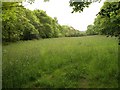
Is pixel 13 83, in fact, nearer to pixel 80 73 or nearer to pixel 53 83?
pixel 53 83

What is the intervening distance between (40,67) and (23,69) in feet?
3.46

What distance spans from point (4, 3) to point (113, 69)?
818cm

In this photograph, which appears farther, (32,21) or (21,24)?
(32,21)

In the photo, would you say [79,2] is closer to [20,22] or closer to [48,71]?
[48,71]

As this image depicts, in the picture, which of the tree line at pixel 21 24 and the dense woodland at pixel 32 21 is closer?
the dense woodland at pixel 32 21

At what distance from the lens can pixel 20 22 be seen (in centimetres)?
3916

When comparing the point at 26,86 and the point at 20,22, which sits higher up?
the point at 20,22

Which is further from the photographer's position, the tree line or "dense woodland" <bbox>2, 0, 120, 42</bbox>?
the tree line

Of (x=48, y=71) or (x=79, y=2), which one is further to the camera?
(x=48, y=71)

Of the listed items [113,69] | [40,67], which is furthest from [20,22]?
[113,69]

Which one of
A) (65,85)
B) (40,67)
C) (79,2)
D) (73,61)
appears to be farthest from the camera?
(73,61)

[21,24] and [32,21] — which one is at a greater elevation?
[32,21]

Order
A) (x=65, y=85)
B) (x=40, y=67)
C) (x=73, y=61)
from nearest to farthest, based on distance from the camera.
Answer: (x=65, y=85)
(x=40, y=67)
(x=73, y=61)

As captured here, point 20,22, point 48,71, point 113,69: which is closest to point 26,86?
point 48,71
